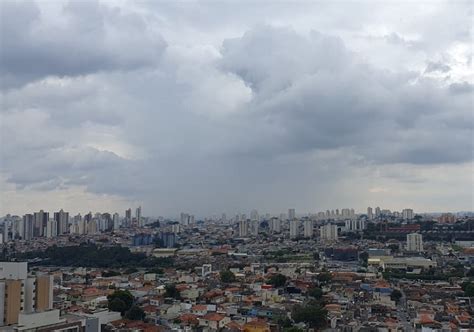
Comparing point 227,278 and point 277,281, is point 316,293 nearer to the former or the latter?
point 277,281

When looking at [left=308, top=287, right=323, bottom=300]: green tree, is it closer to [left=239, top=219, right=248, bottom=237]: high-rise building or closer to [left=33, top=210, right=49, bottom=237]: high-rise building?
[left=239, top=219, right=248, bottom=237]: high-rise building

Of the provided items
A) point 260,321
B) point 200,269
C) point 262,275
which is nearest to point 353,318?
point 260,321

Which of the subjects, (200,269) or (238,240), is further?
(238,240)

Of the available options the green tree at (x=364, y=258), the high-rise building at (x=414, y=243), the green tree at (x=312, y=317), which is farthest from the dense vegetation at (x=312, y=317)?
the high-rise building at (x=414, y=243)

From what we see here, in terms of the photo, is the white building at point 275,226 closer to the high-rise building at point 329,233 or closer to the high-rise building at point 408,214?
the high-rise building at point 329,233

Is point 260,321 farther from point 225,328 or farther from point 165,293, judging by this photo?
point 165,293

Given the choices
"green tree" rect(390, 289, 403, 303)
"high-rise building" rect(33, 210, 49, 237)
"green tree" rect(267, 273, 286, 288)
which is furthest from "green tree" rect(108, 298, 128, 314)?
"high-rise building" rect(33, 210, 49, 237)
